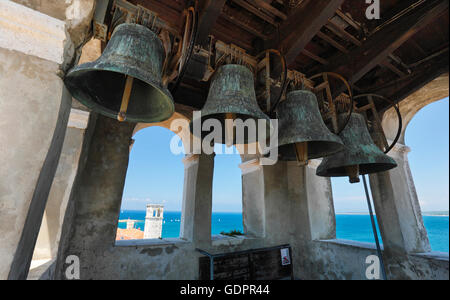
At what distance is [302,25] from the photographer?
6.98ft

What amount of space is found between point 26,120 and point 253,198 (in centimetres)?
436

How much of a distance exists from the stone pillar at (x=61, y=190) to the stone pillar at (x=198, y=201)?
1.86 m

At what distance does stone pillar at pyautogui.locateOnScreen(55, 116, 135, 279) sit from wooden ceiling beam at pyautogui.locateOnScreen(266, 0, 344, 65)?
8.82ft

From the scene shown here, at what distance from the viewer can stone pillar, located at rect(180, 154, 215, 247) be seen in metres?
3.51

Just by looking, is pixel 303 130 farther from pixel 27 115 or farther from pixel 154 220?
pixel 154 220

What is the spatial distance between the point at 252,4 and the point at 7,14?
215 cm

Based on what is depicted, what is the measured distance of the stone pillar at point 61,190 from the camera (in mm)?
2148

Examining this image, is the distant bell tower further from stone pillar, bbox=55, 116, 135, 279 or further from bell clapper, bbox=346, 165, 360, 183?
Answer: bell clapper, bbox=346, 165, 360, 183

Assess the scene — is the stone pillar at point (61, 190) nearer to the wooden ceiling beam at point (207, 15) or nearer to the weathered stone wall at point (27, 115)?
the weathered stone wall at point (27, 115)

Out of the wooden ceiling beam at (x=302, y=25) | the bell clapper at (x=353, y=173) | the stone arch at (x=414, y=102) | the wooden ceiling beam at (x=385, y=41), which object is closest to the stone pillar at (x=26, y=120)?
the wooden ceiling beam at (x=302, y=25)

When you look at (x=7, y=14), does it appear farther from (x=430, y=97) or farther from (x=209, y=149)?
(x=430, y=97)

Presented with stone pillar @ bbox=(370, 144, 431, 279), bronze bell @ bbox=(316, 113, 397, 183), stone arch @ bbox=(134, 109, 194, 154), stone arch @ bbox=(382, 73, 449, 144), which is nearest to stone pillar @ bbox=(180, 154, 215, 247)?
stone arch @ bbox=(134, 109, 194, 154)
